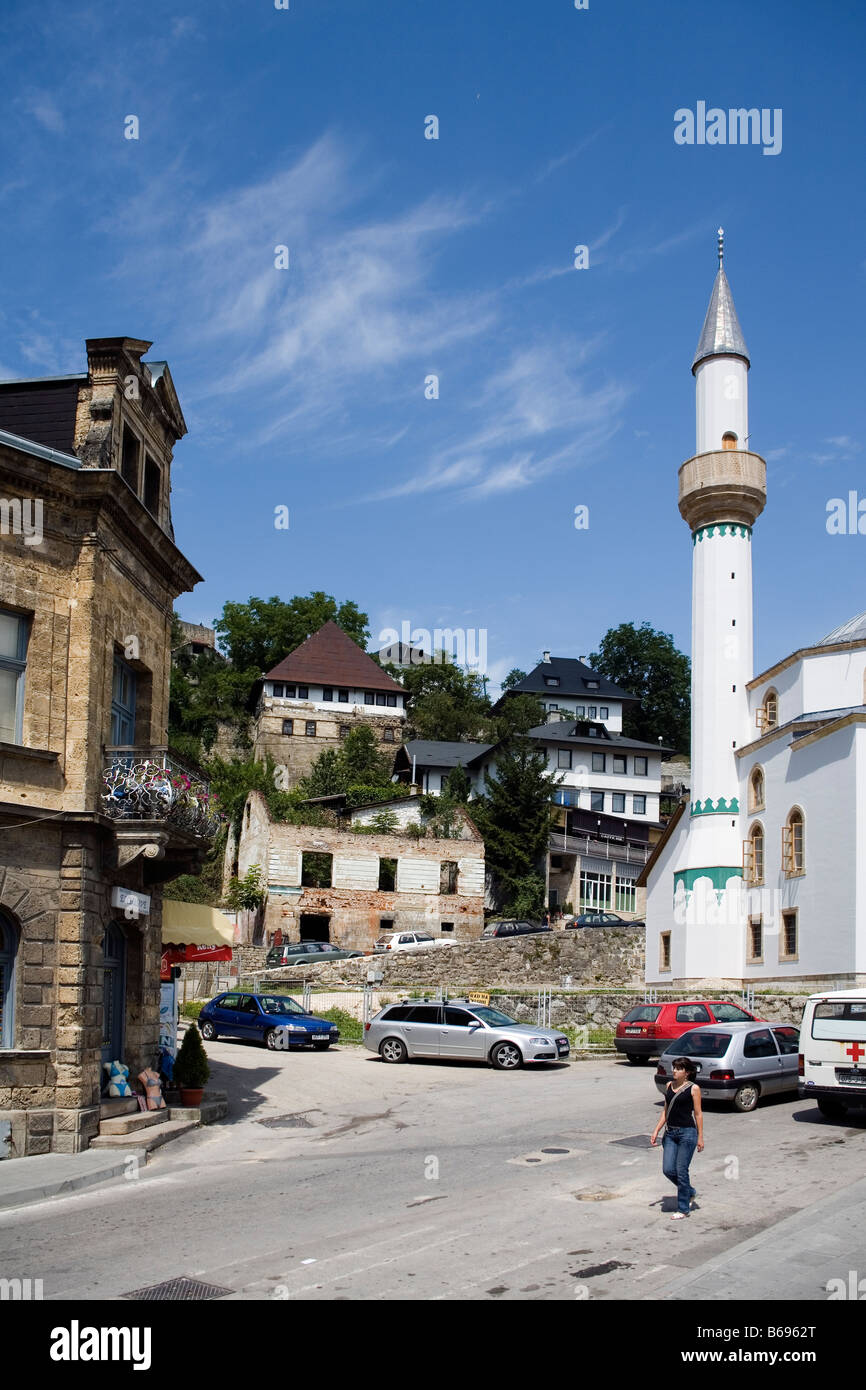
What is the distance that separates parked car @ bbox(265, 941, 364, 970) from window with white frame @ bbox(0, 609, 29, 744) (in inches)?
1143

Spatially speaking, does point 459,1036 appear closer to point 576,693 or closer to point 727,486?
point 727,486

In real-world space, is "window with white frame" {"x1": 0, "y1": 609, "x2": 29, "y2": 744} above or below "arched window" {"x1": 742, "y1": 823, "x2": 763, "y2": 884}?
above

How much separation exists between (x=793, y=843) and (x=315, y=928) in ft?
76.7

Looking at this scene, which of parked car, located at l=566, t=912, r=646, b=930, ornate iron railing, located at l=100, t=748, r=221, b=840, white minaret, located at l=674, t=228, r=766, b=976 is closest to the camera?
ornate iron railing, located at l=100, t=748, r=221, b=840

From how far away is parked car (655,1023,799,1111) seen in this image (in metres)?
19.0

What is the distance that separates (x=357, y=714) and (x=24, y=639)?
6471cm

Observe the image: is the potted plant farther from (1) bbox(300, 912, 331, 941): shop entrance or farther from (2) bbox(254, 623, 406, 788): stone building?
(2) bbox(254, 623, 406, 788): stone building

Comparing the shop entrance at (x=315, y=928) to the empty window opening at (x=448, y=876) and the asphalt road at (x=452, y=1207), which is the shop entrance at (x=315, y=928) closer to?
the empty window opening at (x=448, y=876)

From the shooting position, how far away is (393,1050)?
1061 inches

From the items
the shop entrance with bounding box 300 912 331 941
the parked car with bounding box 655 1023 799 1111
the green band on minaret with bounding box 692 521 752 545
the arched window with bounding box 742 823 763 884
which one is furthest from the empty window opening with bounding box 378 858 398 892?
the parked car with bounding box 655 1023 799 1111

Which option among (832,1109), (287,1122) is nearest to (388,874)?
(287,1122)

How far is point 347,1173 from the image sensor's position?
14789 mm
